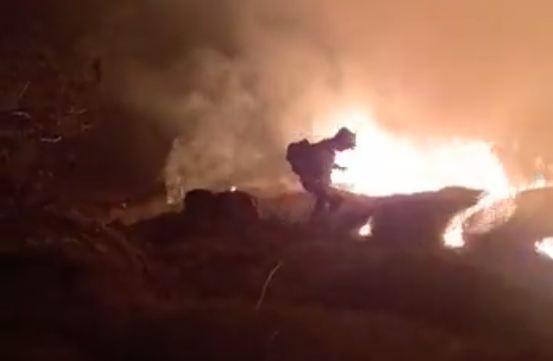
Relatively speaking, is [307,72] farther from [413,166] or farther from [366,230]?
[366,230]

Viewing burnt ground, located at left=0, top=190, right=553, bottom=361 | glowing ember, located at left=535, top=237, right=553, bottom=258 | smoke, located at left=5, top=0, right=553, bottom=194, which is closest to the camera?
burnt ground, located at left=0, top=190, right=553, bottom=361

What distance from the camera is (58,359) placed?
8.46 meters

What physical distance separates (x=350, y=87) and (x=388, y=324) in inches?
68.7

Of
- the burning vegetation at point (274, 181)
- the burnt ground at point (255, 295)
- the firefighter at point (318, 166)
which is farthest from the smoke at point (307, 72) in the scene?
the burnt ground at point (255, 295)

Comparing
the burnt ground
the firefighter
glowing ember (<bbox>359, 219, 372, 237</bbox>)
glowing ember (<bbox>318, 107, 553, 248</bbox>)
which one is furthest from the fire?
the burnt ground

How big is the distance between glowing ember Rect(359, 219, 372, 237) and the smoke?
2.00ft

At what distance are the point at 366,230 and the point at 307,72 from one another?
1227mm

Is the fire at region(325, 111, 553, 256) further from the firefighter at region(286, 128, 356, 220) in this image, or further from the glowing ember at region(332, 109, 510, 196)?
the firefighter at region(286, 128, 356, 220)

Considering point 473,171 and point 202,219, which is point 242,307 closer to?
point 202,219

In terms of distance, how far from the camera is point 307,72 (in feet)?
31.5

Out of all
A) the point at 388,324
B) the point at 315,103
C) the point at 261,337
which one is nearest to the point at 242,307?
the point at 261,337

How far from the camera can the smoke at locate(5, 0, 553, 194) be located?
932cm

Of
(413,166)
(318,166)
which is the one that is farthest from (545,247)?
(318,166)

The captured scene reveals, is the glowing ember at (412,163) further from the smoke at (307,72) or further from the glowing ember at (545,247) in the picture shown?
the glowing ember at (545,247)
